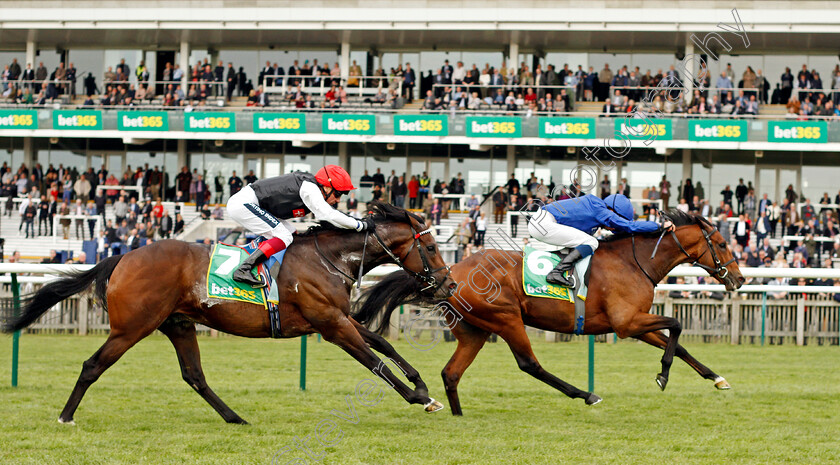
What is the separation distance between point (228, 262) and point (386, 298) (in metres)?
1.23

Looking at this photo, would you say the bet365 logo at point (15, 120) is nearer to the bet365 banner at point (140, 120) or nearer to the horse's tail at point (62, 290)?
the bet365 banner at point (140, 120)

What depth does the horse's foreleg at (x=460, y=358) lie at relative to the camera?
21.0 ft

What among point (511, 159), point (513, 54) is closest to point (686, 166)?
point (511, 159)

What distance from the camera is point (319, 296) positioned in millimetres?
5793

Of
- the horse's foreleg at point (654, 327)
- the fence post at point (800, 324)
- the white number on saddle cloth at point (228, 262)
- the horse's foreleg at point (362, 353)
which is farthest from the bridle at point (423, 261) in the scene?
the fence post at point (800, 324)

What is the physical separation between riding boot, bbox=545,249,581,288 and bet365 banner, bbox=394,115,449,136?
18.0m

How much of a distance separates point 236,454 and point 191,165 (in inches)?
919

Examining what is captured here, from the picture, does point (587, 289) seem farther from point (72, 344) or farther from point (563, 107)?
point (563, 107)

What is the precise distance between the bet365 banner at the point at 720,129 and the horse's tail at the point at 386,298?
18001 mm

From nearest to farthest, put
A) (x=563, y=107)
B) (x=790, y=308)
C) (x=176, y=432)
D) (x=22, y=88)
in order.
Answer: (x=176, y=432), (x=790, y=308), (x=563, y=107), (x=22, y=88)

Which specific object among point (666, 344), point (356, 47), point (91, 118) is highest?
point (356, 47)

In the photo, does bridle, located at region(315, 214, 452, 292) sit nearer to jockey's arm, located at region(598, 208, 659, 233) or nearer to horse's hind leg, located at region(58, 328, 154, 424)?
horse's hind leg, located at region(58, 328, 154, 424)

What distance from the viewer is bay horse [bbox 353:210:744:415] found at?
20.8 ft

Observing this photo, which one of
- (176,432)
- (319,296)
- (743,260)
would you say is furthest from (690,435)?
(743,260)
